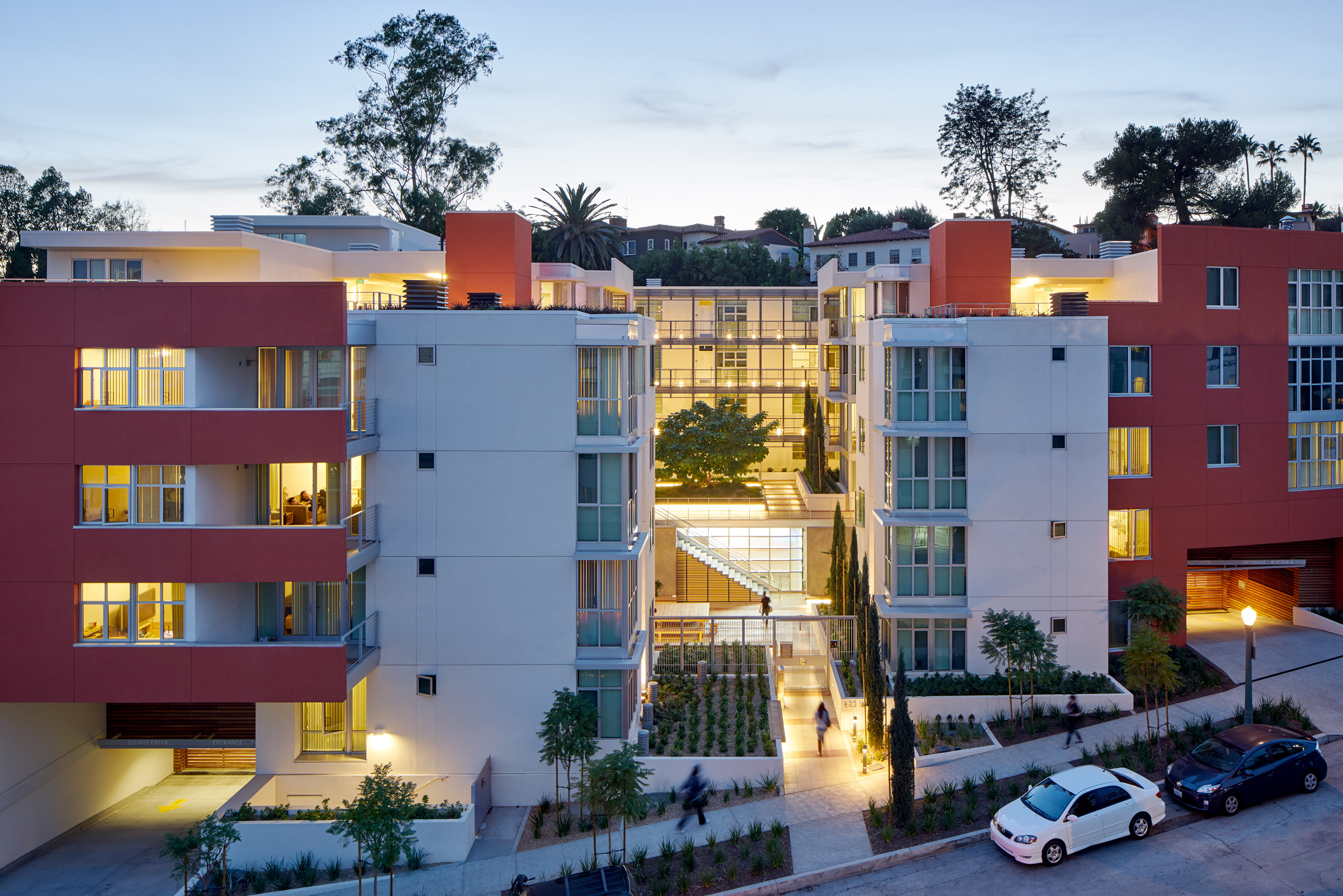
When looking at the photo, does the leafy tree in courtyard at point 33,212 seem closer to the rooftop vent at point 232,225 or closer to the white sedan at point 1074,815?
the rooftop vent at point 232,225

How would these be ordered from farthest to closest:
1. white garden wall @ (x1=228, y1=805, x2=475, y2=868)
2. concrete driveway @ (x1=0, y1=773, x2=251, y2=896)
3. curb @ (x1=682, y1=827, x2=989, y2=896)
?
concrete driveway @ (x1=0, y1=773, x2=251, y2=896) < white garden wall @ (x1=228, y1=805, x2=475, y2=868) < curb @ (x1=682, y1=827, x2=989, y2=896)

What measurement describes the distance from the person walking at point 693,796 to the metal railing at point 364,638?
729cm

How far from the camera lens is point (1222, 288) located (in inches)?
1160

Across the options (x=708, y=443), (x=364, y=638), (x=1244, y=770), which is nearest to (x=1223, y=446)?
(x=1244, y=770)

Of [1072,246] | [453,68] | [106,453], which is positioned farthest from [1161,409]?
[453,68]

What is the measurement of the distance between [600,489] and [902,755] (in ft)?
26.9

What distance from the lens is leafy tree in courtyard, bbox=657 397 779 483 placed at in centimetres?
4434

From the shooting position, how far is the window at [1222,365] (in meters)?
29.5

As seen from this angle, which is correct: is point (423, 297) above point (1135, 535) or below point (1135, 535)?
above

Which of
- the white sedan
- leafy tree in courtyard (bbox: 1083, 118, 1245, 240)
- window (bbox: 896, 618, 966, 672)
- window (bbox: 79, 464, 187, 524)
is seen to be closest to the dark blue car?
the white sedan

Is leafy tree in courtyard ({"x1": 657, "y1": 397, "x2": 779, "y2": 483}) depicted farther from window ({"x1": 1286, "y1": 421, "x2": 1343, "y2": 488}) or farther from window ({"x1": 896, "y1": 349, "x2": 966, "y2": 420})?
window ({"x1": 1286, "y1": 421, "x2": 1343, "y2": 488})

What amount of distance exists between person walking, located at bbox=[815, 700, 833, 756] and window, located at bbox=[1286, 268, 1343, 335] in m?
18.8

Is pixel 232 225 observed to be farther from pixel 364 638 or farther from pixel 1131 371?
pixel 1131 371

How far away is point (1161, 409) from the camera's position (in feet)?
94.9
